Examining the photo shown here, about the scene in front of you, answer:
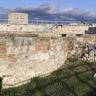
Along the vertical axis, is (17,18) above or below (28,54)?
above

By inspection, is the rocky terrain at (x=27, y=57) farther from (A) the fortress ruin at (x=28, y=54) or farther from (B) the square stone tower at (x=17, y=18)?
(B) the square stone tower at (x=17, y=18)

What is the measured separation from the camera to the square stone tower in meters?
26.7

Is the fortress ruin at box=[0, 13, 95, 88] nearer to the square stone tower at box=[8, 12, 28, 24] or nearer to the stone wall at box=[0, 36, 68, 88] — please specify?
the stone wall at box=[0, 36, 68, 88]

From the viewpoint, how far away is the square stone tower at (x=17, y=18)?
26.7m

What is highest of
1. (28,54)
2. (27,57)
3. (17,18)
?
(17,18)

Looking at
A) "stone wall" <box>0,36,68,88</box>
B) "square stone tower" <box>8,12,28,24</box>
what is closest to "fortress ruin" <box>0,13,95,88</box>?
"stone wall" <box>0,36,68,88</box>

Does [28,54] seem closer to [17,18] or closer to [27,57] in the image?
[27,57]

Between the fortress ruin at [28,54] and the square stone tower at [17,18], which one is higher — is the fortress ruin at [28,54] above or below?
below

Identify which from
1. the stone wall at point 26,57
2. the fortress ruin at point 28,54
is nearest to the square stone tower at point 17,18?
the fortress ruin at point 28,54

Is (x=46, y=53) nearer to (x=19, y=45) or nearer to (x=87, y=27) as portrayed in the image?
(x=19, y=45)

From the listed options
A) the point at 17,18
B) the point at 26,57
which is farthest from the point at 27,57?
the point at 17,18

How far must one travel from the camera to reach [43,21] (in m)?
29.3

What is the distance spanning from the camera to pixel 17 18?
27344mm

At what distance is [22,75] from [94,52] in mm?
4983
